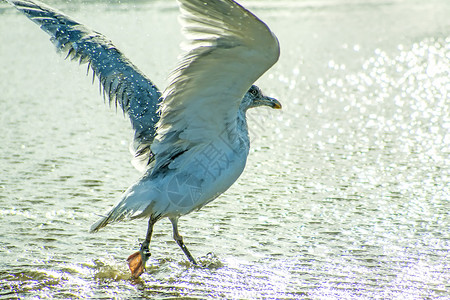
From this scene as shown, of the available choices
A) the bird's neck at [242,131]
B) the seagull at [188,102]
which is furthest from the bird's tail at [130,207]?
the bird's neck at [242,131]

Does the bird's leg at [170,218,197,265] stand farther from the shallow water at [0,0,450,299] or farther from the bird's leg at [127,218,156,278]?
the bird's leg at [127,218,156,278]

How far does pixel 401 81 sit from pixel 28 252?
900 centimetres

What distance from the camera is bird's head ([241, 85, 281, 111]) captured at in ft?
19.2

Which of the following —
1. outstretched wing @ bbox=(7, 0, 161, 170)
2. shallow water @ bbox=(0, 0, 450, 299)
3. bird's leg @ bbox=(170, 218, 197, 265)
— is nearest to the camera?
shallow water @ bbox=(0, 0, 450, 299)

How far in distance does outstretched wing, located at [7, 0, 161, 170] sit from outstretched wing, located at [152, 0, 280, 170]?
754 millimetres

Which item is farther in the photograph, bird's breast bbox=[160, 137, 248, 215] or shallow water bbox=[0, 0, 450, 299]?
bird's breast bbox=[160, 137, 248, 215]

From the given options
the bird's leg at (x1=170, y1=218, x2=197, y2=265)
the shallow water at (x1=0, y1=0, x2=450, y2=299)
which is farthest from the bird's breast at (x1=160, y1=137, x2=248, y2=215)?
the shallow water at (x1=0, y1=0, x2=450, y2=299)

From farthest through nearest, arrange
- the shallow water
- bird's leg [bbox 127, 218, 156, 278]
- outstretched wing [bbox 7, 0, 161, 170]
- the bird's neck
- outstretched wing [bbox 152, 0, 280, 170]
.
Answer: outstretched wing [bbox 7, 0, 161, 170]
the bird's neck
bird's leg [bbox 127, 218, 156, 278]
the shallow water
outstretched wing [bbox 152, 0, 280, 170]

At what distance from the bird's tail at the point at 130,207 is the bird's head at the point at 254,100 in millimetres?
1192

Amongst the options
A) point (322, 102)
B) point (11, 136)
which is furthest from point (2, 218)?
point (322, 102)

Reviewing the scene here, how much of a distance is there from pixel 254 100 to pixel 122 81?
1.10 meters

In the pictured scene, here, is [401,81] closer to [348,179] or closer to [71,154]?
[348,179]

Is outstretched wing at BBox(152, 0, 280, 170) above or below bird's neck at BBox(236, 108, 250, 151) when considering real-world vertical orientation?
above

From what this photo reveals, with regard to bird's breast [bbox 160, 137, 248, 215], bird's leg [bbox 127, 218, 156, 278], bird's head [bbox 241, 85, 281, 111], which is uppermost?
bird's head [bbox 241, 85, 281, 111]
